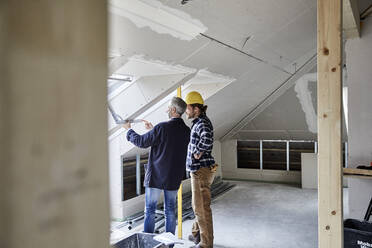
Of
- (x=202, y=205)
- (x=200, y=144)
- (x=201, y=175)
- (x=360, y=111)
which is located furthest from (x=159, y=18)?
(x=360, y=111)

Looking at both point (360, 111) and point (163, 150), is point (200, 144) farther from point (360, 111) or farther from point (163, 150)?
point (360, 111)

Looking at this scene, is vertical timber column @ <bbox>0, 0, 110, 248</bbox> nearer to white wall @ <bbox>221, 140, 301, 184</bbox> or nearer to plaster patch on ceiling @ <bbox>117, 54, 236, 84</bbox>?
plaster patch on ceiling @ <bbox>117, 54, 236, 84</bbox>

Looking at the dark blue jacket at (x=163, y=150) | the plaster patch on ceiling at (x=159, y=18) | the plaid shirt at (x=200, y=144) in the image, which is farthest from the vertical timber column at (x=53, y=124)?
the plaid shirt at (x=200, y=144)

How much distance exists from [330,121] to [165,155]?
1.60 m

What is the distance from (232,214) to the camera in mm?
4289

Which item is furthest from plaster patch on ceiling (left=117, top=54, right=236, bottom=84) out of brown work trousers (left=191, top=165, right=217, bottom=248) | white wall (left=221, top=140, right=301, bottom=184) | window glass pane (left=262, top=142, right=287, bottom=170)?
window glass pane (left=262, top=142, right=287, bottom=170)

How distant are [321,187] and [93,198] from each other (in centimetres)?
138

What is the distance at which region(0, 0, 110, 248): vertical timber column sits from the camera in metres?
0.24

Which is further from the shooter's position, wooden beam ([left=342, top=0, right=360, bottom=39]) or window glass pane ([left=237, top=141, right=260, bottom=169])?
window glass pane ([left=237, top=141, right=260, bottom=169])

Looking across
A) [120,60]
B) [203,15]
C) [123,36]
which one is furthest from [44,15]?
[120,60]

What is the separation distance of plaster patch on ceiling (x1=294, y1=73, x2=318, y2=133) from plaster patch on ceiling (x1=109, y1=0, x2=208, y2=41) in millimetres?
3322

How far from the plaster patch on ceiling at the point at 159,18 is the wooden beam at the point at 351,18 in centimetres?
109

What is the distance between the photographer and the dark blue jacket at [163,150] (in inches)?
107

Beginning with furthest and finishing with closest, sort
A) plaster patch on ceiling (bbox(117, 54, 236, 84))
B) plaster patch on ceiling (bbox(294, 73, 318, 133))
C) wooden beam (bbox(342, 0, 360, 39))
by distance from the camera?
plaster patch on ceiling (bbox(294, 73, 318, 133))
plaster patch on ceiling (bbox(117, 54, 236, 84))
wooden beam (bbox(342, 0, 360, 39))
